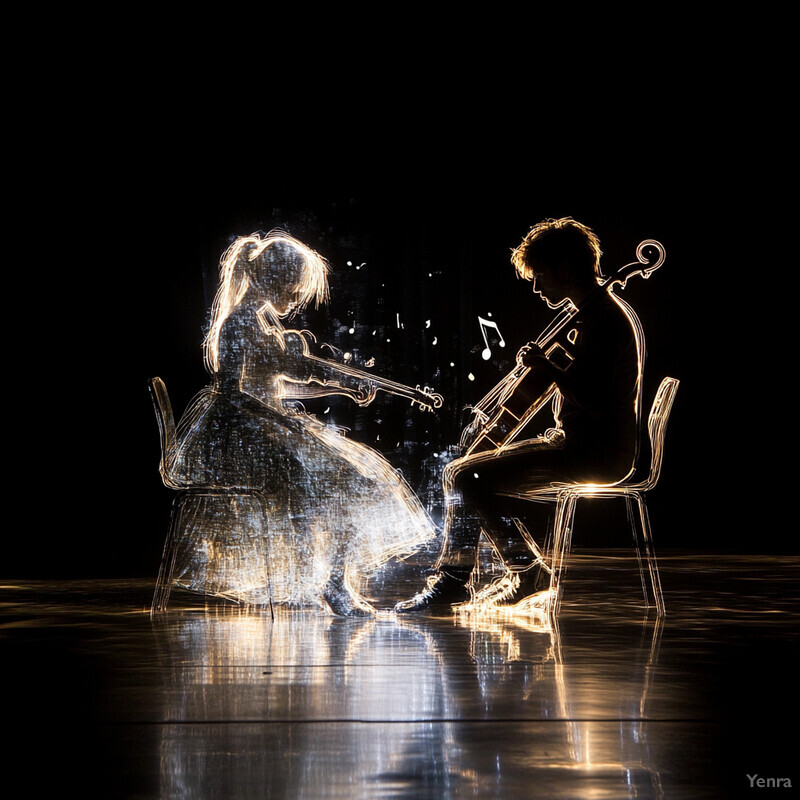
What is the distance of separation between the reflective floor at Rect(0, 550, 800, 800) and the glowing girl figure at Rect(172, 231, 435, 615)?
0.18 metres

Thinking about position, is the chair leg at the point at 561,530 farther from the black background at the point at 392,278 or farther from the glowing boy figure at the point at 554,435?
the black background at the point at 392,278

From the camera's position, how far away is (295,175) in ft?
19.5

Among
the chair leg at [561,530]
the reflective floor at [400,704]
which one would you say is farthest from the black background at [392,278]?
the reflective floor at [400,704]

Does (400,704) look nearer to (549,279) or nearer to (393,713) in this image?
(393,713)

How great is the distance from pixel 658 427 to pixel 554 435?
33 cm

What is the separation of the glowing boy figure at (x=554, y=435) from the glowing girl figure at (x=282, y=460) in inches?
6.5

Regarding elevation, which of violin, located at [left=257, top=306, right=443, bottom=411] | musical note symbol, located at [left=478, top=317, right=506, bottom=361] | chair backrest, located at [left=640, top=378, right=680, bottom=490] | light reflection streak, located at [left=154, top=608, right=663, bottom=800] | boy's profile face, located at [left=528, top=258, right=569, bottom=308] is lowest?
light reflection streak, located at [left=154, top=608, right=663, bottom=800]

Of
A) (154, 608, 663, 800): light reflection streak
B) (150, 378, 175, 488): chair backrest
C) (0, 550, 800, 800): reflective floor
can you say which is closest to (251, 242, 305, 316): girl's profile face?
(150, 378, 175, 488): chair backrest

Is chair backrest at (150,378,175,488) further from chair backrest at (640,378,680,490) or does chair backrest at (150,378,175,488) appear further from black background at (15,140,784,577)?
black background at (15,140,784,577)

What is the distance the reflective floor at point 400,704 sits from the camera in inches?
60.4

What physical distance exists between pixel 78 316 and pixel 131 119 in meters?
1.05

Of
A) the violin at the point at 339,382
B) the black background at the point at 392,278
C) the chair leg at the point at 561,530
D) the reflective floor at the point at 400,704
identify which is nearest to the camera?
the reflective floor at the point at 400,704

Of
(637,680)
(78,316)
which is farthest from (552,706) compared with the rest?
(78,316)

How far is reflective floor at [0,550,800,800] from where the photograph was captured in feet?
5.03
